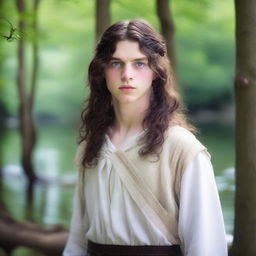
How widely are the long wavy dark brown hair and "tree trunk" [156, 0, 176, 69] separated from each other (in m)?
4.41

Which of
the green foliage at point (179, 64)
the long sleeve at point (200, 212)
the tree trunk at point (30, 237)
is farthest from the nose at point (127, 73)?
the green foliage at point (179, 64)

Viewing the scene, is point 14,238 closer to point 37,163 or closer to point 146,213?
point 146,213

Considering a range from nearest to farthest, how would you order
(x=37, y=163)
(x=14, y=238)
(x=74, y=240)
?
(x=74, y=240) < (x=14, y=238) < (x=37, y=163)

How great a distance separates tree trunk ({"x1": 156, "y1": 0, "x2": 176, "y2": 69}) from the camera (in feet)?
23.7

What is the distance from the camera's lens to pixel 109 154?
2742 mm

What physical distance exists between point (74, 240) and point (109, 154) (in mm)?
512

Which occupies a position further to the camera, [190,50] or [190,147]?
[190,50]

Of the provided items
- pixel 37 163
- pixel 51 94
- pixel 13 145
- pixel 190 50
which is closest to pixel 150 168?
pixel 37 163

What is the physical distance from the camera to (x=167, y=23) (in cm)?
746

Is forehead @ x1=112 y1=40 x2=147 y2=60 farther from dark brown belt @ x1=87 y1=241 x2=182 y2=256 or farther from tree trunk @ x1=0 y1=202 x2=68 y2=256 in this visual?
tree trunk @ x1=0 y1=202 x2=68 y2=256

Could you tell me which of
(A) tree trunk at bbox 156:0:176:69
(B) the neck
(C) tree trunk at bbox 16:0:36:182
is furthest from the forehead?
(C) tree trunk at bbox 16:0:36:182

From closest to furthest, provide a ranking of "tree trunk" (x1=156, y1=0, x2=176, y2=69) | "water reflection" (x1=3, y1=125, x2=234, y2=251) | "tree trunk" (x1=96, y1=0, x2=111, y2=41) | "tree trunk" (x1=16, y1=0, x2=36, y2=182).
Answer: "tree trunk" (x1=96, y1=0, x2=111, y2=41) → "tree trunk" (x1=156, y1=0, x2=176, y2=69) → "water reflection" (x1=3, y1=125, x2=234, y2=251) → "tree trunk" (x1=16, y1=0, x2=36, y2=182)

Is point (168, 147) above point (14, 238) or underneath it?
above

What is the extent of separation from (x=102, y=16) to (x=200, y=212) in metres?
3.07
